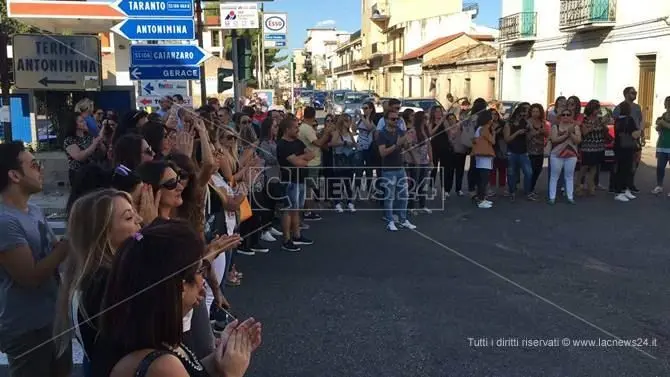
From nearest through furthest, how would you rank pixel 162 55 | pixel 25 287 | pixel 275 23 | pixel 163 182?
1. pixel 25 287
2. pixel 163 182
3. pixel 162 55
4. pixel 275 23

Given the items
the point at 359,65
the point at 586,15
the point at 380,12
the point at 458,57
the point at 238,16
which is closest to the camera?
the point at 238,16

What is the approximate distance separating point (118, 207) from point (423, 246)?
5700 millimetres

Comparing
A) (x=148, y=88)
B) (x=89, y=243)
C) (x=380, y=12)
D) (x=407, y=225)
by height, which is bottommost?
(x=407, y=225)

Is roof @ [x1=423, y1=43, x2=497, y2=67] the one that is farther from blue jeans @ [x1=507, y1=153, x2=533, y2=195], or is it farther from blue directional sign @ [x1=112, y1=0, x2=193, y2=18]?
blue directional sign @ [x1=112, y1=0, x2=193, y2=18]

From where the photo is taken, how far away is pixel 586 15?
2306 cm

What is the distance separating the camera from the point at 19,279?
9.14ft

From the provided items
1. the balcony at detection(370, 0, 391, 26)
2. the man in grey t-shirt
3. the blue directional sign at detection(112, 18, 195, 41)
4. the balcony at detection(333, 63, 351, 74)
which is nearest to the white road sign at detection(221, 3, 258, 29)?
the blue directional sign at detection(112, 18, 195, 41)

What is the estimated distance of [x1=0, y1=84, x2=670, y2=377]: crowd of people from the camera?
1.73 meters

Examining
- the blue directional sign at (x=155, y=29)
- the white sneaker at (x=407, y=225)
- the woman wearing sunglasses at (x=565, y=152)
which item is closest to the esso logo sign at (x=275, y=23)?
the blue directional sign at (x=155, y=29)

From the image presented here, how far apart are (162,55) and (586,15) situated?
18180 millimetres

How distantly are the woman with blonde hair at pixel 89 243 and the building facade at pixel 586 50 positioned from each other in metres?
20.3

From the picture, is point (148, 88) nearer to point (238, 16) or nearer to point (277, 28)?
point (238, 16)

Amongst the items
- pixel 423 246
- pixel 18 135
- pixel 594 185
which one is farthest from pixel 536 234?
pixel 18 135

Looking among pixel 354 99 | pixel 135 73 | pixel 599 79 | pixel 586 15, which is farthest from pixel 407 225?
pixel 354 99
